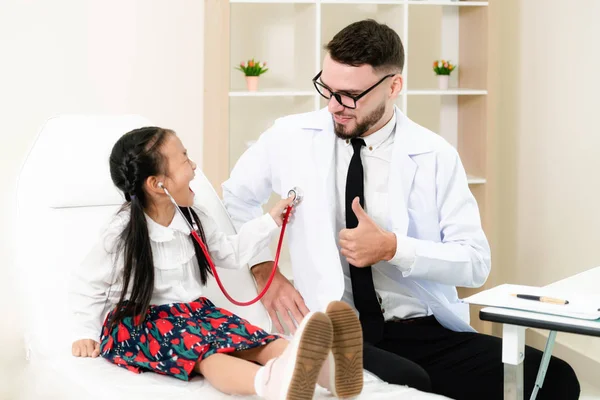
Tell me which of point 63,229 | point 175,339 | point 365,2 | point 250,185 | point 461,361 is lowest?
point 461,361

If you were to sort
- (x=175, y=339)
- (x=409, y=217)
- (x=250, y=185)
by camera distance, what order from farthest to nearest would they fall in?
(x=250, y=185) → (x=409, y=217) → (x=175, y=339)

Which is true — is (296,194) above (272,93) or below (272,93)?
below

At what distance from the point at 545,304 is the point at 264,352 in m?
0.62

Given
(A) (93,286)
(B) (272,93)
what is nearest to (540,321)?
(A) (93,286)

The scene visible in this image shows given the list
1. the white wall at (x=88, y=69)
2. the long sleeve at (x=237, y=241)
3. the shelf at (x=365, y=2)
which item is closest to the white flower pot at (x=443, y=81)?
the shelf at (x=365, y=2)

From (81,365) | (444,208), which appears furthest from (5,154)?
(444,208)

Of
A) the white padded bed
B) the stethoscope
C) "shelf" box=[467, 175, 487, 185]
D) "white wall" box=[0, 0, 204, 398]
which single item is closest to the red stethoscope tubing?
the stethoscope

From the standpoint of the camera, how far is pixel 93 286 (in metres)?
1.88

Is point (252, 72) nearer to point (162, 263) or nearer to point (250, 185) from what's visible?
point (250, 185)

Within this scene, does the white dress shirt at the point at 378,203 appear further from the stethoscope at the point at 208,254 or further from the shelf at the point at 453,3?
the shelf at the point at 453,3

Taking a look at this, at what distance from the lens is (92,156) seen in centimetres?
218

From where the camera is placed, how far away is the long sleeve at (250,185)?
2324 mm

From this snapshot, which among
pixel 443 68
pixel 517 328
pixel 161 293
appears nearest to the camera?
pixel 517 328

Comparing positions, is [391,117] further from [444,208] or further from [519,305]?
[519,305]
